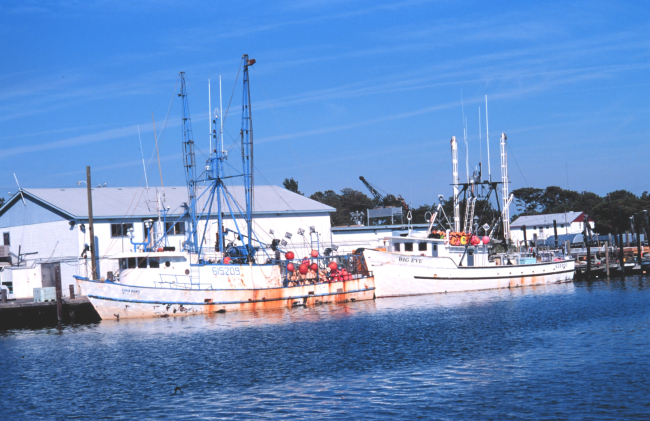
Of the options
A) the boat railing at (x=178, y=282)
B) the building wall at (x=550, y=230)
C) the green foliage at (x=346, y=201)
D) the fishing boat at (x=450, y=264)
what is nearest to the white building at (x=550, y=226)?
the building wall at (x=550, y=230)

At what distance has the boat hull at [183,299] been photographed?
118 ft

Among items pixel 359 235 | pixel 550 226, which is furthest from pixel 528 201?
pixel 359 235

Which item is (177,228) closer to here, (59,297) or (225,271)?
(225,271)

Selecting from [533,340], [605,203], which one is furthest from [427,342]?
[605,203]

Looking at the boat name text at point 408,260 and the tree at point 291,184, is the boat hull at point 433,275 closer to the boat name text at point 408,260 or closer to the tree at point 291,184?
the boat name text at point 408,260

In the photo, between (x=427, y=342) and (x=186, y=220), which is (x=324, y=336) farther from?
(x=186, y=220)

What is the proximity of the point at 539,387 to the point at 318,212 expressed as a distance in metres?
35.5

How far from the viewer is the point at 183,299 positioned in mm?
37250

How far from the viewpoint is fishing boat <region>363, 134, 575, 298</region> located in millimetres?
44219

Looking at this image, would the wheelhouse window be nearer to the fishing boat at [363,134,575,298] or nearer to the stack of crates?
the stack of crates

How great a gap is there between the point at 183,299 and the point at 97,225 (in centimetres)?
1128

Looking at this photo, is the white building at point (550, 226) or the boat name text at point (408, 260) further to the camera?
the white building at point (550, 226)

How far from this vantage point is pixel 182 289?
3716cm

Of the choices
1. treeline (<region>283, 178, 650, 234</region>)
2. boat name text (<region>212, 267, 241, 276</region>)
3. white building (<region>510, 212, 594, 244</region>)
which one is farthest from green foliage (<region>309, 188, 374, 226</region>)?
boat name text (<region>212, 267, 241, 276</region>)
